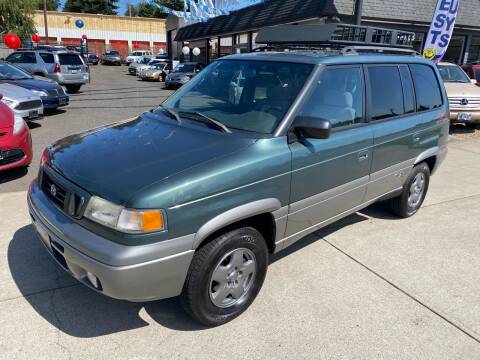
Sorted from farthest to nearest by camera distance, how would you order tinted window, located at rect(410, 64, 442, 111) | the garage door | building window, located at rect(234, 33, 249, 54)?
the garage door < building window, located at rect(234, 33, 249, 54) < tinted window, located at rect(410, 64, 442, 111)

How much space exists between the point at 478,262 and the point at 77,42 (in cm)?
6268

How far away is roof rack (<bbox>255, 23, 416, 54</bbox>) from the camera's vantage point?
411cm

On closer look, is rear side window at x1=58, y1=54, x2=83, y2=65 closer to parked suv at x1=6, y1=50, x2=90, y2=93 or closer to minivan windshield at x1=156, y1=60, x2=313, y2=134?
parked suv at x1=6, y1=50, x2=90, y2=93

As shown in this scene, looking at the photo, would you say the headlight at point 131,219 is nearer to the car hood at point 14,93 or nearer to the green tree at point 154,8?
the car hood at point 14,93

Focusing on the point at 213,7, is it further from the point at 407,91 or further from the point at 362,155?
the point at 362,155

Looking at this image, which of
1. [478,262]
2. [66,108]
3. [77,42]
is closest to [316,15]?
[66,108]

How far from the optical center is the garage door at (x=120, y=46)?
5884 centimetres

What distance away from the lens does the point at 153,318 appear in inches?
114

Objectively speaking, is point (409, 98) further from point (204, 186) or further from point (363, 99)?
point (204, 186)

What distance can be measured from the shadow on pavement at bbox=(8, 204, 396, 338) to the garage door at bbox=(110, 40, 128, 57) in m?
60.3

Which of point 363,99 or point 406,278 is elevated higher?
point 363,99

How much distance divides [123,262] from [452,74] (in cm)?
1262

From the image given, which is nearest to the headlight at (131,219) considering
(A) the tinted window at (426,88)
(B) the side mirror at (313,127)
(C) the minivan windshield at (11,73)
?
(B) the side mirror at (313,127)

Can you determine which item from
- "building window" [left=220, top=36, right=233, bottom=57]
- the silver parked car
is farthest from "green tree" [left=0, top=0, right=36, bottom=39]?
the silver parked car
